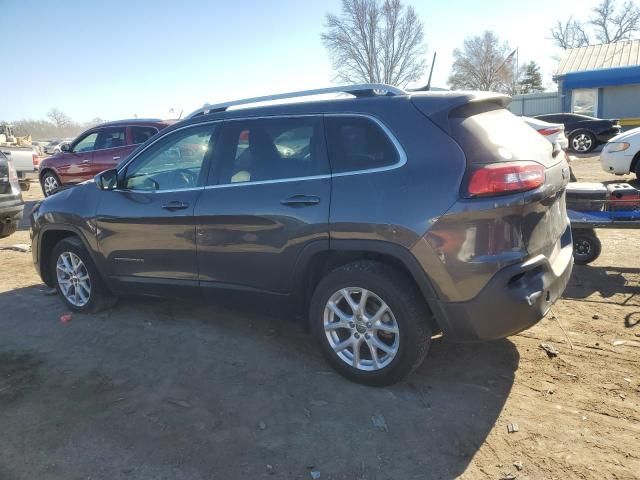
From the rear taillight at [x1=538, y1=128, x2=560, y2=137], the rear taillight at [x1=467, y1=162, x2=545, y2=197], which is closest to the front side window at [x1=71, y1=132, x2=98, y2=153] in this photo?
the rear taillight at [x1=538, y1=128, x2=560, y2=137]

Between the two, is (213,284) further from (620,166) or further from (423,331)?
(620,166)

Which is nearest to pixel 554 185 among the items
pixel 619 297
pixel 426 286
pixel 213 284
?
pixel 426 286

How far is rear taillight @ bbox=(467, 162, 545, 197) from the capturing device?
9.51 ft

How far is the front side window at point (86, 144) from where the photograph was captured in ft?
37.6

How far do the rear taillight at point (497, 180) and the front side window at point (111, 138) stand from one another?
31.1ft

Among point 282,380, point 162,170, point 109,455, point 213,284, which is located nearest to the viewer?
point 109,455

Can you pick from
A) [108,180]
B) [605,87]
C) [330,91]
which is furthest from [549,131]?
[605,87]

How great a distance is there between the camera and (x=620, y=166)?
1036 cm

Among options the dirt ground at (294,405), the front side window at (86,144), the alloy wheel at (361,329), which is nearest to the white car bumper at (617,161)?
the dirt ground at (294,405)

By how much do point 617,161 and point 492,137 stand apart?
877cm

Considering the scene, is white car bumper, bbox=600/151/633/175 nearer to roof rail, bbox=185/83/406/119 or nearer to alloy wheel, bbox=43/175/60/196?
roof rail, bbox=185/83/406/119

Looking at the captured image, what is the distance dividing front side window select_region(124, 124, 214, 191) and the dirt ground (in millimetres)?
1127

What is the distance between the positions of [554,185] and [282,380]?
2.16 m

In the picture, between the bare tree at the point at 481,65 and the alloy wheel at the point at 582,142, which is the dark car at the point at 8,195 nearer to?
the alloy wheel at the point at 582,142
